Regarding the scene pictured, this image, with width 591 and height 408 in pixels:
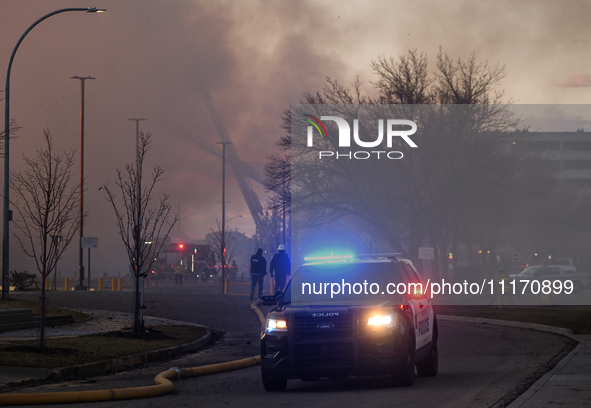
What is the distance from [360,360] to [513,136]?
1278 inches

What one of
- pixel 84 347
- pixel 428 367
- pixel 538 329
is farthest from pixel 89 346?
pixel 538 329

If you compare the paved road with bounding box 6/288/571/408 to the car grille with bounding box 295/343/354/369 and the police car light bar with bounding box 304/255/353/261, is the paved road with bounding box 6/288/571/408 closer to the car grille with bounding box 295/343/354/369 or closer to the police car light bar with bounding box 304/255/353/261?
the car grille with bounding box 295/343/354/369

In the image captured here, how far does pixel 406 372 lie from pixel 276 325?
1789 mm

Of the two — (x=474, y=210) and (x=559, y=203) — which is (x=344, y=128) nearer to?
(x=474, y=210)

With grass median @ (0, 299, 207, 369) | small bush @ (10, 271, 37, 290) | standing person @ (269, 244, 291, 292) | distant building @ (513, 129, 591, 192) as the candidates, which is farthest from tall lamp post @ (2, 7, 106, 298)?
distant building @ (513, 129, 591, 192)

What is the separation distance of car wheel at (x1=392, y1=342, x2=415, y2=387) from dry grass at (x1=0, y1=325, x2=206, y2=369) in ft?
17.2

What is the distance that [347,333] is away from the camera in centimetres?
962

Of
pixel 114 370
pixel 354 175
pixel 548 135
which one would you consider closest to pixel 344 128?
pixel 354 175

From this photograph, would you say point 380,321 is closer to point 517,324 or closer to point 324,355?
point 324,355

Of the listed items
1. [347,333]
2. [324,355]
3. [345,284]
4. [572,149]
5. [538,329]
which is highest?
[572,149]

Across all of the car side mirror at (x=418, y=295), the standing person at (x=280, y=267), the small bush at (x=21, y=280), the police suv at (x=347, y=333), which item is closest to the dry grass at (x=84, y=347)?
the police suv at (x=347, y=333)

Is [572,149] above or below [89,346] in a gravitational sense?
above

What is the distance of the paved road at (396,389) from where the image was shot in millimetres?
9195

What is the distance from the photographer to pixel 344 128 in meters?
40.5
